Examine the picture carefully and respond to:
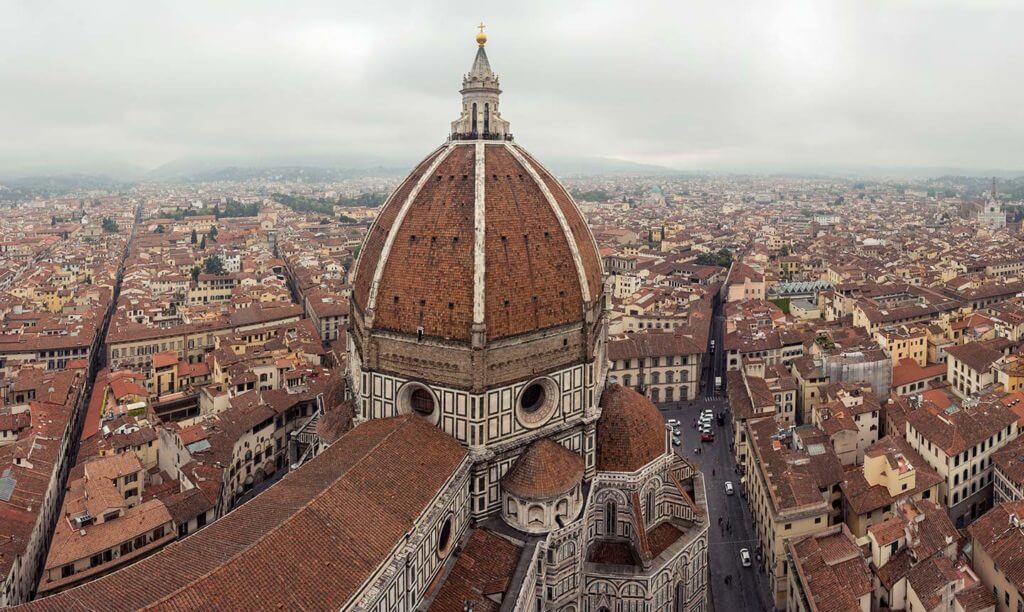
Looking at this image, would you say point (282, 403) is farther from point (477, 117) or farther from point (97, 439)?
point (477, 117)

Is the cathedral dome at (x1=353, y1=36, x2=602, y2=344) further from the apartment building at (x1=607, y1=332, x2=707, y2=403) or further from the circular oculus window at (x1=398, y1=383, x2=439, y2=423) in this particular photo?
the apartment building at (x1=607, y1=332, x2=707, y2=403)

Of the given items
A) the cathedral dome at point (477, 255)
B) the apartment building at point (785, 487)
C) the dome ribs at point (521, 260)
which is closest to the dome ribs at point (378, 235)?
the cathedral dome at point (477, 255)

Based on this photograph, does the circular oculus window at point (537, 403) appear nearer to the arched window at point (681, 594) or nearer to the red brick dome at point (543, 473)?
the red brick dome at point (543, 473)

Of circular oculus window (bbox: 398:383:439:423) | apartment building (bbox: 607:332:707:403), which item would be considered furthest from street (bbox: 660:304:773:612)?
circular oculus window (bbox: 398:383:439:423)

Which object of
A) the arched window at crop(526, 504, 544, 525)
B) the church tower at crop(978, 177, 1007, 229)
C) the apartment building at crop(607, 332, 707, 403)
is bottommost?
the apartment building at crop(607, 332, 707, 403)

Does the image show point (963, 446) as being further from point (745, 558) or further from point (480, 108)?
point (480, 108)

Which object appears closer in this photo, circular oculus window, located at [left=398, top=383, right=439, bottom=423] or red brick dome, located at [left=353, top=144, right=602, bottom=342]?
red brick dome, located at [left=353, top=144, right=602, bottom=342]
